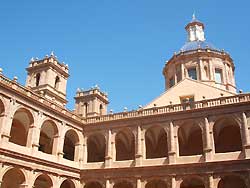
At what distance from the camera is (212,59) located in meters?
37.7

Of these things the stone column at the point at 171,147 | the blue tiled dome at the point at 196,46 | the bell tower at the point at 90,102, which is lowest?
the stone column at the point at 171,147

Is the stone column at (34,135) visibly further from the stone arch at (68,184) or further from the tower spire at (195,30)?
the tower spire at (195,30)

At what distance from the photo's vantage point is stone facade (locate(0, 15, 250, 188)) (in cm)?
2250

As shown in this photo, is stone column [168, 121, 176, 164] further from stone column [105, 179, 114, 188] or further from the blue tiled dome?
the blue tiled dome

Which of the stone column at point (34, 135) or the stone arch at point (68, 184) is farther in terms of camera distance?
the stone arch at point (68, 184)

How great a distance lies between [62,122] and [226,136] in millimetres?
14520

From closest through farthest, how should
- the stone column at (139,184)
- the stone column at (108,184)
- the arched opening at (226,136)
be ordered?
the stone column at (139,184) < the arched opening at (226,136) < the stone column at (108,184)

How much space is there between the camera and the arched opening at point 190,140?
2763 centimetres

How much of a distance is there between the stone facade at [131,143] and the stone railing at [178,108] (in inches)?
2.9

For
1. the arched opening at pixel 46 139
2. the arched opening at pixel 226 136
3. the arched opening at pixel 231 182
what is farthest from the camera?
the arched opening at pixel 46 139

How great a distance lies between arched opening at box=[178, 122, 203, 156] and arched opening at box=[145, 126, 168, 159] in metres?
1.63

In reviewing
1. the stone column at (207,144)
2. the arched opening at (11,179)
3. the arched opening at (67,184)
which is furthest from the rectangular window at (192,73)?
the arched opening at (11,179)

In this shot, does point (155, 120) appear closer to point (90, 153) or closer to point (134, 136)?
point (134, 136)

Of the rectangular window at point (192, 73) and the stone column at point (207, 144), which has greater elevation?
the rectangular window at point (192, 73)
